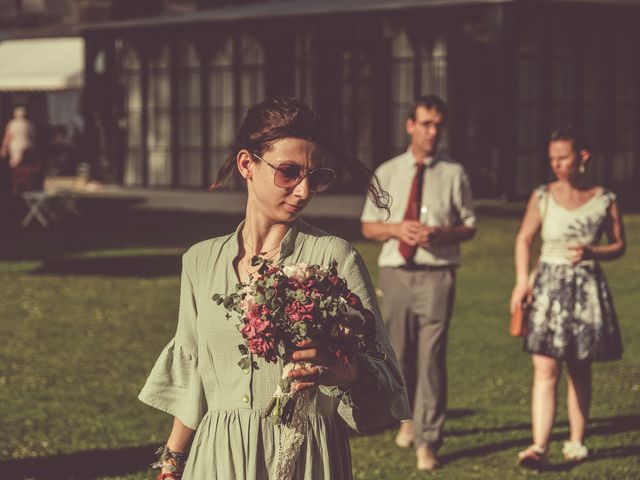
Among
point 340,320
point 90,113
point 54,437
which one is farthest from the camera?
point 90,113

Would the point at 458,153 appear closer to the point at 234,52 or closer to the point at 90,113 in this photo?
the point at 234,52

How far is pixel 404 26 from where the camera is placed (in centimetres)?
2806

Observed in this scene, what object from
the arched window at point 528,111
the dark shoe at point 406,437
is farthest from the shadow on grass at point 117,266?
the arched window at point 528,111

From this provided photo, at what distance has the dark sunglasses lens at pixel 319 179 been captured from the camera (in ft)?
12.9

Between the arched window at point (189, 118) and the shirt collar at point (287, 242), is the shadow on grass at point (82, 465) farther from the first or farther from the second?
the arched window at point (189, 118)

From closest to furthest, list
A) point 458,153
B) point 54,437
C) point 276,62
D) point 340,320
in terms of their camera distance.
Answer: point 340,320, point 54,437, point 458,153, point 276,62

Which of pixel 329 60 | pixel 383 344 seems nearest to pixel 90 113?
pixel 329 60

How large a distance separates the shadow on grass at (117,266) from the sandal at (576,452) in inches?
379

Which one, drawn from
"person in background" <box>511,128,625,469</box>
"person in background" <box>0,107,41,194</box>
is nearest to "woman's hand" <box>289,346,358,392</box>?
"person in background" <box>511,128,625,469</box>

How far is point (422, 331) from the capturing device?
8531 millimetres

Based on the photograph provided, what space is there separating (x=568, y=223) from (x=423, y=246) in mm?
850

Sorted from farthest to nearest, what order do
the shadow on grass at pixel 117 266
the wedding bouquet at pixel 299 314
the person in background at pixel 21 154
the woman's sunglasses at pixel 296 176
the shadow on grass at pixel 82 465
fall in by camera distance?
the person in background at pixel 21 154
the shadow on grass at pixel 117 266
the shadow on grass at pixel 82 465
the woman's sunglasses at pixel 296 176
the wedding bouquet at pixel 299 314

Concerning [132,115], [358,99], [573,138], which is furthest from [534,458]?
[132,115]

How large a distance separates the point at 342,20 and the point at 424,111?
2057 cm
